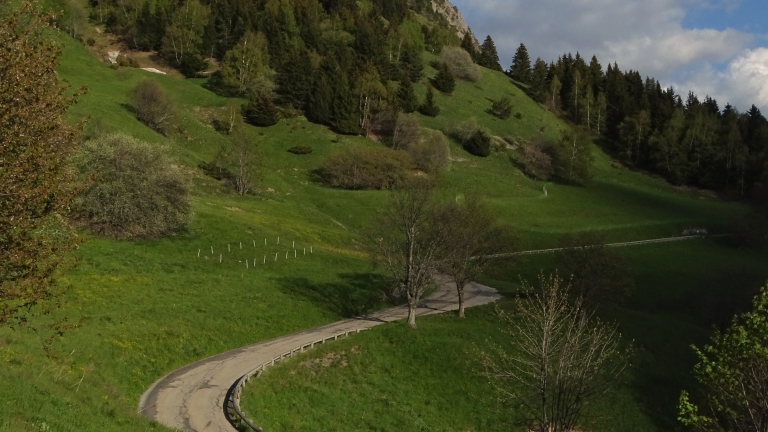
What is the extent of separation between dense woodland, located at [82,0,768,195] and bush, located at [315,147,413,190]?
55.2 ft

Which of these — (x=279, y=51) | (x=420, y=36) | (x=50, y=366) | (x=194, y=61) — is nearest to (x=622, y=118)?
(x=420, y=36)

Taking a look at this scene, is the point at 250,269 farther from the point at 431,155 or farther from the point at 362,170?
the point at 431,155

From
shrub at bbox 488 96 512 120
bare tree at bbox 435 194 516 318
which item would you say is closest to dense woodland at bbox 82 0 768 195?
shrub at bbox 488 96 512 120

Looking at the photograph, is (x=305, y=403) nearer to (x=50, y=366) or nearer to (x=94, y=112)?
(x=50, y=366)

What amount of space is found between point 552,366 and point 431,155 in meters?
70.6

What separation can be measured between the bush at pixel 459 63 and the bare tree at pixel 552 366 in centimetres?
10486

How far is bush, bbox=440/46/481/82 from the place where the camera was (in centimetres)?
13800

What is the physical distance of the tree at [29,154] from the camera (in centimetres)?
1088

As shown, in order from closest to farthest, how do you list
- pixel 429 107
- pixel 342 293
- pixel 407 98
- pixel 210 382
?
1. pixel 210 382
2. pixel 342 293
3. pixel 407 98
4. pixel 429 107

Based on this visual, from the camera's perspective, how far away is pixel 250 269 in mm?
45000

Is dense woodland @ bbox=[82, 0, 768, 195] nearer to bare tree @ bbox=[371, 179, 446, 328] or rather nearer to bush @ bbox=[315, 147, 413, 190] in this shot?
bush @ bbox=[315, 147, 413, 190]

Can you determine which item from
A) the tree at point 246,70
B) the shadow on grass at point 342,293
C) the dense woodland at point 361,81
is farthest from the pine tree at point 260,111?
the shadow on grass at point 342,293

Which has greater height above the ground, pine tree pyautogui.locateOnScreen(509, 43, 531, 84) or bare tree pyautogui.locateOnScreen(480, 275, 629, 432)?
pine tree pyautogui.locateOnScreen(509, 43, 531, 84)

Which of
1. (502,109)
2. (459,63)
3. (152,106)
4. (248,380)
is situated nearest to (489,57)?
(459,63)
